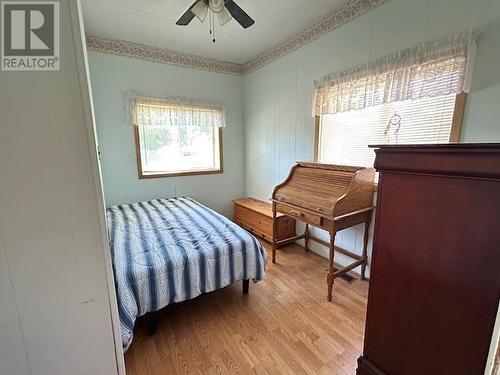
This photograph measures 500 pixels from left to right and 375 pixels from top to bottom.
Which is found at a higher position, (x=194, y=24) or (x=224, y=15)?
(x=194, y=24)

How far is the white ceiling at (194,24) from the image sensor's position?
2.17m

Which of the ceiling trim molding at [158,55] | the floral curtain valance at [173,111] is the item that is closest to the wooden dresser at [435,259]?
the floral curtain valance at [173,111]

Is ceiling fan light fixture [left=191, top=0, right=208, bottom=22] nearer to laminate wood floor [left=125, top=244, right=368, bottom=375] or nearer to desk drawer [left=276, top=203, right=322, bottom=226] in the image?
desk drawer [left=276, top=203, right=322, bottom=226]

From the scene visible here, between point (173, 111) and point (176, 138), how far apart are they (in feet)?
1.30

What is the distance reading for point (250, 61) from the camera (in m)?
3.53

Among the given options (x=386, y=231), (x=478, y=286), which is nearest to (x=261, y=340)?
(x=386, y=231)

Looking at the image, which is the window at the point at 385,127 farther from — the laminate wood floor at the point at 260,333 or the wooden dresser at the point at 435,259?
the laminate wood floor at the point at 260,333

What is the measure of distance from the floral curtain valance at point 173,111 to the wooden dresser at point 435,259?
2.93m

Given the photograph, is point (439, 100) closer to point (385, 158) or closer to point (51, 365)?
point (385, 158)

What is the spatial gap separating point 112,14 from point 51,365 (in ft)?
9.36

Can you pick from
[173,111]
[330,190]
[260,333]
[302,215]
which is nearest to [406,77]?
[330,190]

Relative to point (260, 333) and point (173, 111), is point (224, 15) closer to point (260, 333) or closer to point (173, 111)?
point (173, 111)

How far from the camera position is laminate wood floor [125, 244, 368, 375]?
1452 mm

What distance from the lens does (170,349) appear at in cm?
156
